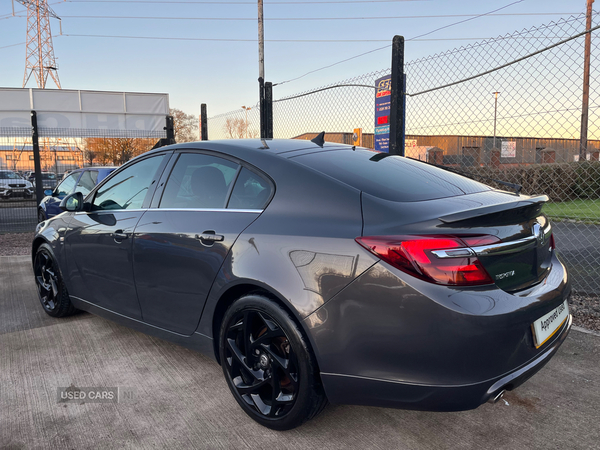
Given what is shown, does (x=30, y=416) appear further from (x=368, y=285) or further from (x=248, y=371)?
(x=368, y=285)

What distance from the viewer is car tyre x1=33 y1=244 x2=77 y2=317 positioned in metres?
4.04

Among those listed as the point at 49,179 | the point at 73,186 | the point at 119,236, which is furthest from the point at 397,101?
the point at 49,179

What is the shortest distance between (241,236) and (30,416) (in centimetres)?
157

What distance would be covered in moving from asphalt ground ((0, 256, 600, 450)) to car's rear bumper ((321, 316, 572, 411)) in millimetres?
372

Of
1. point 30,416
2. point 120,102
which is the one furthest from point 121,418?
point 120,102

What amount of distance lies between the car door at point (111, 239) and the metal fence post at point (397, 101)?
2.70 m

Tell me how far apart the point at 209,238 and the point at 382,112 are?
3.46 m

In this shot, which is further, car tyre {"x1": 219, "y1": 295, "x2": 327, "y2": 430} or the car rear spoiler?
car tyre {"x1": 219, "y1": 295, "x2": 327, "y2": 430}

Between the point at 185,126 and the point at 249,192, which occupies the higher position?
the point at 185,126

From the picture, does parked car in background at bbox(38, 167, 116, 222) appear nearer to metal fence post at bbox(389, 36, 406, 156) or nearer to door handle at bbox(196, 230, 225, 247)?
metal fence post at bbox(389, 36, 406, 156)

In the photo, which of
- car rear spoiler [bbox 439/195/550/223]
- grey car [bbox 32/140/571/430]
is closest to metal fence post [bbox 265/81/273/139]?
grey car [bbox 32/140/571/430]

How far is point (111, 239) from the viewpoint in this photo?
10.8 ft

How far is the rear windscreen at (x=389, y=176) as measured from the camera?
2.31m

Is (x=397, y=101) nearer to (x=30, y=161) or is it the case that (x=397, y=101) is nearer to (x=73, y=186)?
(x=73, y=186)
